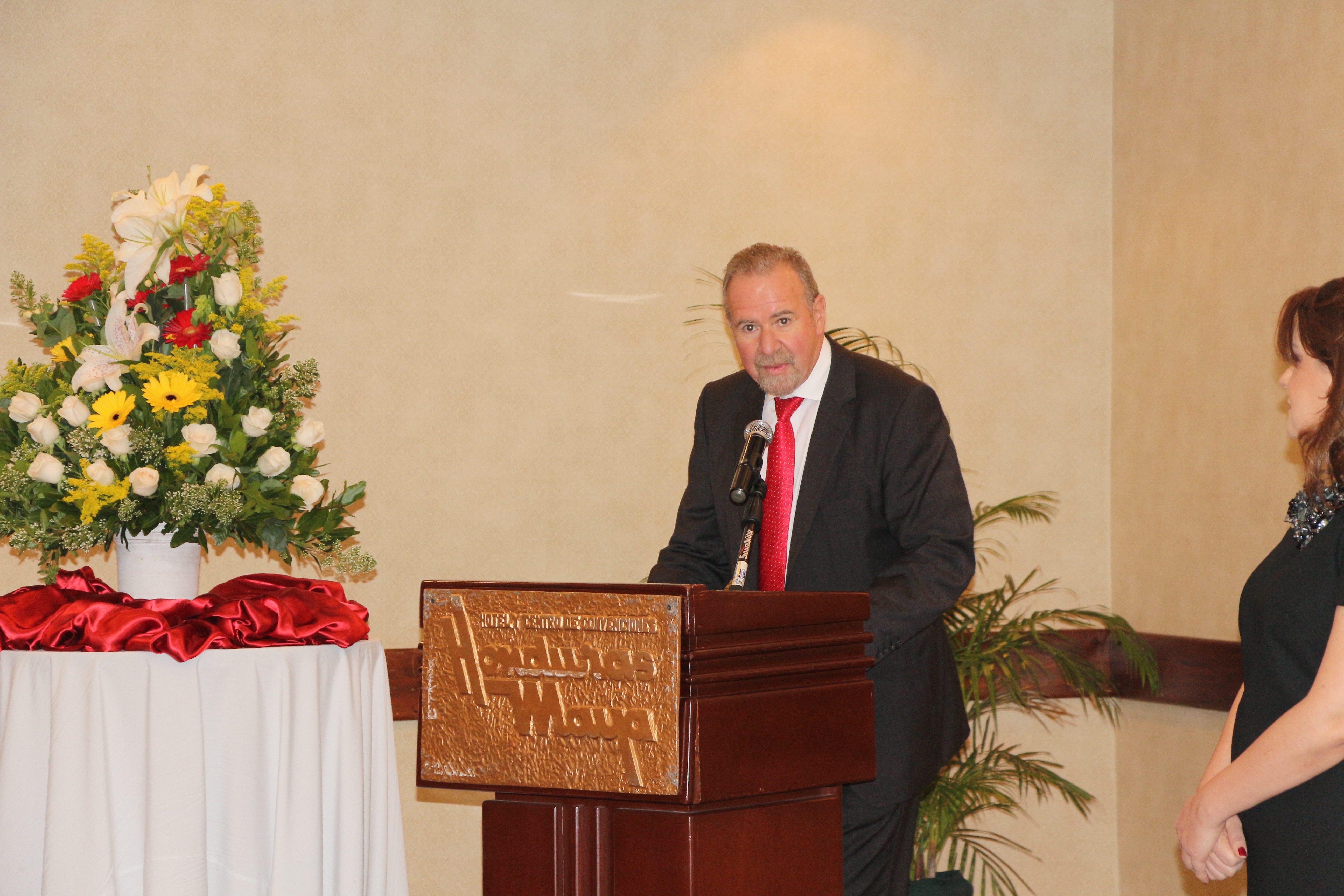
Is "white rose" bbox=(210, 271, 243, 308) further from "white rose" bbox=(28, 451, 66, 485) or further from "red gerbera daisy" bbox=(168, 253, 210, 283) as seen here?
"white rose" bbox=(28, 451, 66, 485)

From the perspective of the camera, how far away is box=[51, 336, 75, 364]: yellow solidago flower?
2500mm

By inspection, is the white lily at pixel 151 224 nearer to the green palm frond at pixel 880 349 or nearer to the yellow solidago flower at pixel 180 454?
the yellow solidago flower at pixel 180 454

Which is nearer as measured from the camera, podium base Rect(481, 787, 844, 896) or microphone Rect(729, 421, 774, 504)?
podium base Rect(481, 787, 844, 896)

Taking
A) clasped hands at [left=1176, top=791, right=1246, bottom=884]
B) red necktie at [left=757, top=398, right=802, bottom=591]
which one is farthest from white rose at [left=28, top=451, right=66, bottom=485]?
clasped hands at [left=1176, top=791, right=1246, bottom=884]

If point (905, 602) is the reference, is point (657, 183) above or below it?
above

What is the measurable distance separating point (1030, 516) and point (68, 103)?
3.46 meters

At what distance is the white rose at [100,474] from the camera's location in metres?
2.35

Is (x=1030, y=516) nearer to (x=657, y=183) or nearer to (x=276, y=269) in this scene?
(x=657, y=183)

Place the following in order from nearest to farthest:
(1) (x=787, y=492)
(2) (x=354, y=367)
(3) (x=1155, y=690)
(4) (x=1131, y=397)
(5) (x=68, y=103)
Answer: (1) (x=787, y=492)
(5) (x=68, y=103)
(2) (x=354, y=367)
(3) (x=1155, y=690)
(4) (x=1131, y=397)

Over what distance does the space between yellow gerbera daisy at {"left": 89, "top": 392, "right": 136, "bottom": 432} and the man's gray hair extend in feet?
4.07

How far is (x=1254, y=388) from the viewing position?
4.21 meters

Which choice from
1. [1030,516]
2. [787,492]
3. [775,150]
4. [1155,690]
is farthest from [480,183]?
[1155,690]

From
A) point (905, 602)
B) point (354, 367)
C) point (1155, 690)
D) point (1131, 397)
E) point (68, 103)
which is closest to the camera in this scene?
point (905, 602)

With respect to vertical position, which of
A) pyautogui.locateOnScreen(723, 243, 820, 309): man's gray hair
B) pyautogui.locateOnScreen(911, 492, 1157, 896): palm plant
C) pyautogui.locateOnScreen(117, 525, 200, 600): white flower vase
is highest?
pyautogui.locateOnScreen(723, 243, 820, 309): man's gray hair
